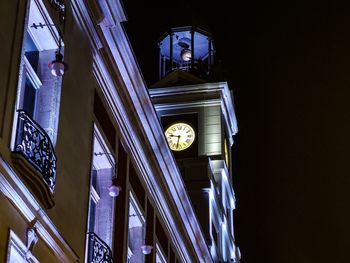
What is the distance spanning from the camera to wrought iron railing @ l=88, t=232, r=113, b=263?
19500mm

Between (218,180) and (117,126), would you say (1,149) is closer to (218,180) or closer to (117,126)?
(117,126)

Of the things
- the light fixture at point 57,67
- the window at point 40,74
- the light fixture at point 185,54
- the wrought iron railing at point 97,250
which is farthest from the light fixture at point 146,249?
the light fixture at point 185,54

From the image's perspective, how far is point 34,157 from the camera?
15.9 m

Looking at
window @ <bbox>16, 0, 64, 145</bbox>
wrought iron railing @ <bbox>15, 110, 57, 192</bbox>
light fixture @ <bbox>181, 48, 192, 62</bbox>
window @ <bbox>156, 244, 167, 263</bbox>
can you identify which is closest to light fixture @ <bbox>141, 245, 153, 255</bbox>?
window @ <bbox>156, 244, 167, 263</bbox>

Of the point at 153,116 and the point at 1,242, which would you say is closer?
the point at 1,242

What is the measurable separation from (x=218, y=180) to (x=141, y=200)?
25.8 meters

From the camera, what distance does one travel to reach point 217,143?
51969 millimetres

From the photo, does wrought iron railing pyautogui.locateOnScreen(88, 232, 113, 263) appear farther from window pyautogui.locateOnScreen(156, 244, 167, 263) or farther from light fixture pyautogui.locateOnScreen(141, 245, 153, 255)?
window pyautogui.locateOnScreen(156, 244, 167, 263)

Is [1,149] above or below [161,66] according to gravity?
below

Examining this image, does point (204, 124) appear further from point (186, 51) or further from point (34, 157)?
point (34, 157)

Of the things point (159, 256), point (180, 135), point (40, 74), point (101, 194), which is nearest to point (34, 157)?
point (40, 74)

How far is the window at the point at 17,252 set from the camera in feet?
47.9

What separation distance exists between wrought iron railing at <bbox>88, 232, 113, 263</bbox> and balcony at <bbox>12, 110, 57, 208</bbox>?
10.6 ft

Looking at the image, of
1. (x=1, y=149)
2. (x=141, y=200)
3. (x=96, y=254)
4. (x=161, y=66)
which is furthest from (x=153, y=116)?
(x=161, y=66)
